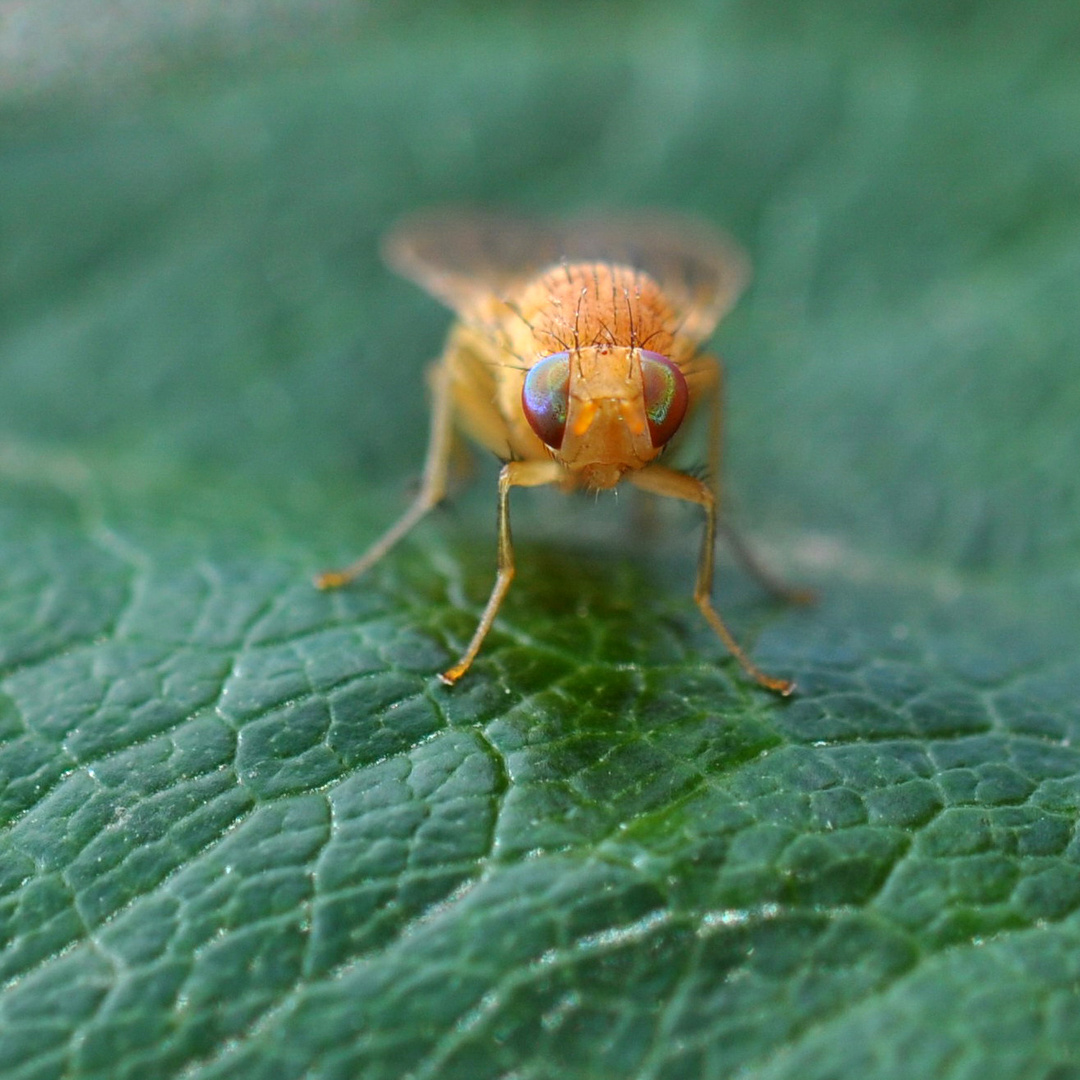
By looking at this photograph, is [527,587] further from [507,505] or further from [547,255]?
[547,255]

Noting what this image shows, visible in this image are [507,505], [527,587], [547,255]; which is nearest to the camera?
[507,505]

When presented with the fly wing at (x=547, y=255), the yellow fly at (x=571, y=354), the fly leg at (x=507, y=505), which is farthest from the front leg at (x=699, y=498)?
the fly wing at (x=547, y=255)

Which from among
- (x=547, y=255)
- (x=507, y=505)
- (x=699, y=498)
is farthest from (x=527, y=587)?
(x=547, y=255)

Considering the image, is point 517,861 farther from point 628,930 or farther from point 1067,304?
point 1067,304

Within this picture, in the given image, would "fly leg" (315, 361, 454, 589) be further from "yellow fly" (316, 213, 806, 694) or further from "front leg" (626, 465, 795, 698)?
"front leg" (626, 465, 795, 698)

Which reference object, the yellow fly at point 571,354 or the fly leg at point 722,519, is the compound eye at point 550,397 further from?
the fly leg at point 722,519

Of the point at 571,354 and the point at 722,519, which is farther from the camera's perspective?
the point at 722,519

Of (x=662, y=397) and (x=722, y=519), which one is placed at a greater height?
(x=662, y=397)
